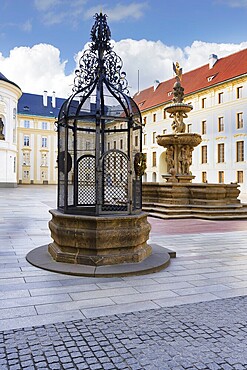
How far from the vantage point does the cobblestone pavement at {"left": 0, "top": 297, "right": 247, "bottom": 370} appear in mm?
2699

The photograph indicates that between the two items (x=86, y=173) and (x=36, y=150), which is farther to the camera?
(x=36, y=150)

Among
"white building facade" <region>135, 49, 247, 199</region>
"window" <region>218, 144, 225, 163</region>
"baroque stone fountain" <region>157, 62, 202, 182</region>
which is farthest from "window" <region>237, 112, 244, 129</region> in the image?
"baroque stone fountain" <region>157, 62, 202, 182</region>

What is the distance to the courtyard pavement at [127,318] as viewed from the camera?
278 centimetres

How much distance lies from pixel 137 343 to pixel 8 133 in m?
38.8

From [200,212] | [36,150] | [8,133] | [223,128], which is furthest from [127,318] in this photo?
[36,150]

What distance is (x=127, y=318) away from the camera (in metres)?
3.59

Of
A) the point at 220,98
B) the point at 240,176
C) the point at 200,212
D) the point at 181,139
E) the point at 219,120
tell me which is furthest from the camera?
the point at 219,120

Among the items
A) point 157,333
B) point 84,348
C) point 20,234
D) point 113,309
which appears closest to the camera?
point 84,348

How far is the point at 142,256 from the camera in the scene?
578 centimetres

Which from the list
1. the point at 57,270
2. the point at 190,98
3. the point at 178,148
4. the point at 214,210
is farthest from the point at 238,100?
the point at 57,270

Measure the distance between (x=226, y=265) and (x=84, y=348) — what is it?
3629 mm

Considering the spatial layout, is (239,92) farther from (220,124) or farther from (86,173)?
(86,173)

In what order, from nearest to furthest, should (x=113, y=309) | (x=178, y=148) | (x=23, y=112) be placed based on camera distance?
(x=113, y=309) < (x=178, y=148) < (x=23, y=112)

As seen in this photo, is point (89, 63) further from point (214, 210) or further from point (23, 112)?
point (23, 112)
